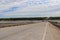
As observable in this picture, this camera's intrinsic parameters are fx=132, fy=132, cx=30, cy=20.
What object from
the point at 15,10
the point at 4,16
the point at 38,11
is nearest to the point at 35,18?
the point at 38,11

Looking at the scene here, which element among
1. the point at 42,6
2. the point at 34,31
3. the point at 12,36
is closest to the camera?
the point at 12,36

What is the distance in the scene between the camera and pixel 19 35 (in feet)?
4.15

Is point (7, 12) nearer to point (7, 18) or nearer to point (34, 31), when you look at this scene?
point (7, 18)

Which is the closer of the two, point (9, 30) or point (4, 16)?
point (9, 30)

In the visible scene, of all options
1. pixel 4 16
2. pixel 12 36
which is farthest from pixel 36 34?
pixel 4 16

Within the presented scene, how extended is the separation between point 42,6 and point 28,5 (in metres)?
0.24

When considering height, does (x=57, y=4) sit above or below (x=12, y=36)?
above

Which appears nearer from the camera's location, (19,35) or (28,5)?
(19,35)

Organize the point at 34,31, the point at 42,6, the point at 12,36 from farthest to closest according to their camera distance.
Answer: the point at 42,6 < the point at 34,31 < the point at 12,36

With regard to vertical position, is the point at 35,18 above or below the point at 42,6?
below

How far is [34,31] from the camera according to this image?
4.42 ft

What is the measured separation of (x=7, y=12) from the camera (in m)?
2.33

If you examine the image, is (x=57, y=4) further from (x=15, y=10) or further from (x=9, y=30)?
(x=9, y=30)

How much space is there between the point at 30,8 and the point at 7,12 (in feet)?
1.37
